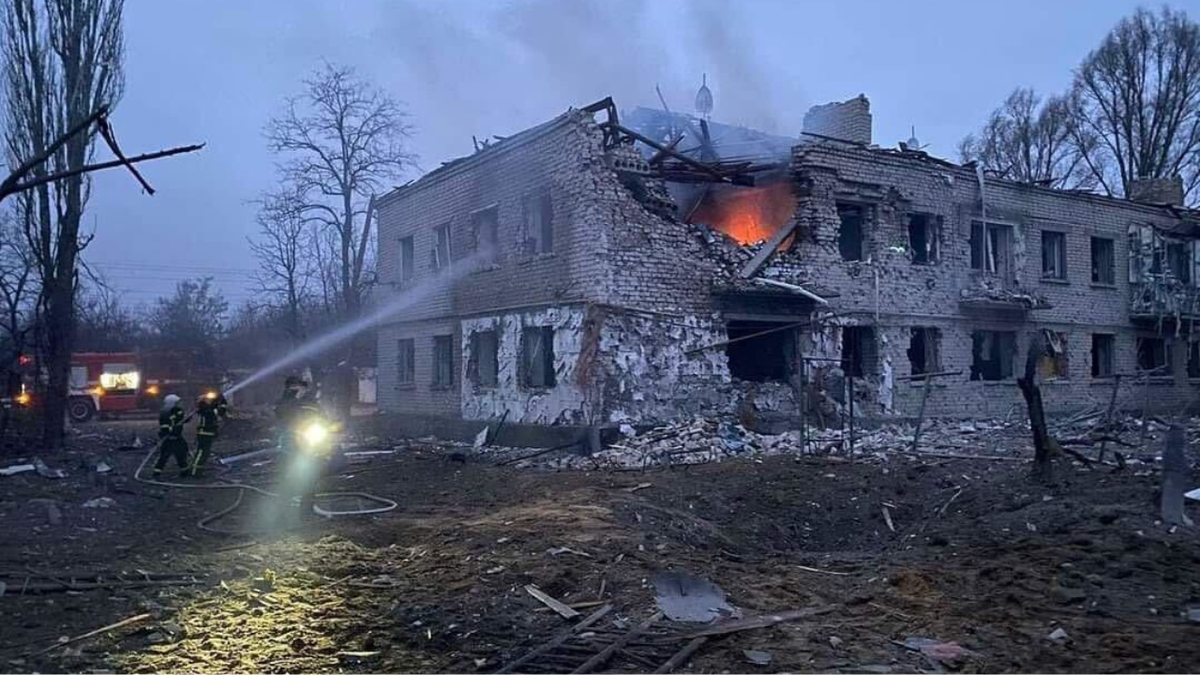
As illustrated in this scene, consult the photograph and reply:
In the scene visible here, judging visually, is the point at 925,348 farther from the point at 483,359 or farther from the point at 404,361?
the point at 404,361

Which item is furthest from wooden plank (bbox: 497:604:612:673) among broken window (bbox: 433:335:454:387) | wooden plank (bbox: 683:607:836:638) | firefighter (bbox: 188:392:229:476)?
broken window (bbox: 433:335:454:387)

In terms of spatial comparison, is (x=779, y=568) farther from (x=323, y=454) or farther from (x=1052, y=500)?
(x=323, y=454)

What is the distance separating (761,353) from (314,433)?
28.6 feet

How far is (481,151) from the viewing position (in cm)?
1928

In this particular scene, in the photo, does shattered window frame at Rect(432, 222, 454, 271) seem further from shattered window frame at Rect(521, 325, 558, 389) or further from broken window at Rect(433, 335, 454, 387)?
shattered window frame at Rect(521, 325, 558, 389)

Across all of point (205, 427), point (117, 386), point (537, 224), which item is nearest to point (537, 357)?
point (537, 224)

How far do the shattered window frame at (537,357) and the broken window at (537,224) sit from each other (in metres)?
1.63

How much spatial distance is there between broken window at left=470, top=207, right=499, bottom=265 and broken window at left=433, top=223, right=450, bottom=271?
149 cm

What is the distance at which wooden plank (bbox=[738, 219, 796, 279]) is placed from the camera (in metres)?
16.8

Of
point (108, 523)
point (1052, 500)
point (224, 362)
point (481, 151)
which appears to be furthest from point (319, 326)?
point (1052, 500)

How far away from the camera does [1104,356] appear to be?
24.3m

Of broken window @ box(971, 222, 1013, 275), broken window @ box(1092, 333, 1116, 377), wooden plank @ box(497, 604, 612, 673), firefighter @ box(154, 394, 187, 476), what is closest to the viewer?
wooden plank @ box(497, 604, 612, 673)

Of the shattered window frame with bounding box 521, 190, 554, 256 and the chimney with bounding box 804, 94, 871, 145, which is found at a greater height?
the chimney with bounding box 804, 94, 871, 145

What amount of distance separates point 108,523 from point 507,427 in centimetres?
845
